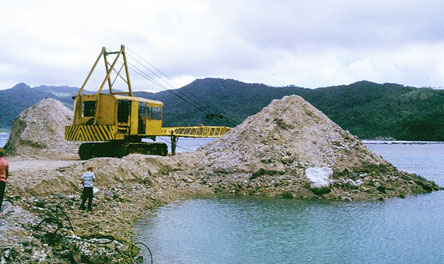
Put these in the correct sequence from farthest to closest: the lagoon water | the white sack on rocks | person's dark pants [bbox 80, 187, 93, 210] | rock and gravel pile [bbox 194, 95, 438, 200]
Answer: rock and gravel pile [bbox 194, 95, 438, 200], the white sack on rocks, person's dark pants [bbox 80, 187, 93, 210], the lagoon water

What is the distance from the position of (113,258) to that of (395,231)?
981 cm

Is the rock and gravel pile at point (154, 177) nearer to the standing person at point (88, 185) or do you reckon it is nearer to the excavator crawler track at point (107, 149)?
the standing person at point (88, 185)

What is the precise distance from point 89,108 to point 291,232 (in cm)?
1352

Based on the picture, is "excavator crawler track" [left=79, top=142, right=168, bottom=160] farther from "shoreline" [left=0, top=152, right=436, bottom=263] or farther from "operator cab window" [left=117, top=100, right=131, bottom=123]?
"shoreline" [left=0, top=152, right=436, bottom=263]

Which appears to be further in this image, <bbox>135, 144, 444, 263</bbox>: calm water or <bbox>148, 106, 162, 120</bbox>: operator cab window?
<bbox>148, 106, 162, 120</bbox>: operator cab window

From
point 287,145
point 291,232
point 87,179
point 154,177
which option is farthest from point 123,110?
point 291,232

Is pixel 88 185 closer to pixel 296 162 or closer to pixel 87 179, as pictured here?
pixel 87 179

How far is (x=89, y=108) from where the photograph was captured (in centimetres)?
2053

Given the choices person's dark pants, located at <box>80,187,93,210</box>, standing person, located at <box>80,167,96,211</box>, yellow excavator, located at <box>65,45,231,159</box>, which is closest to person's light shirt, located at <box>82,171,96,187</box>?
standing person, located at <box>80,167,96,211</box>

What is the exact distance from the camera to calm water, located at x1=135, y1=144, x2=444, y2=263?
1010cm

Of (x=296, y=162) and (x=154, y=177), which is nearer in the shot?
(x=154, y=177)

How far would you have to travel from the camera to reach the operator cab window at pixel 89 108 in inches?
805

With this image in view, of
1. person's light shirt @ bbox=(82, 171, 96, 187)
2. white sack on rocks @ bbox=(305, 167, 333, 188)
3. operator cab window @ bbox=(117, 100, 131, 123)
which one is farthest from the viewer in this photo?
operator cab window @ bbox=(117, 100, 131, 123)

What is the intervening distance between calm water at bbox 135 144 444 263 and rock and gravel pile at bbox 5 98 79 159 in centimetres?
1305
